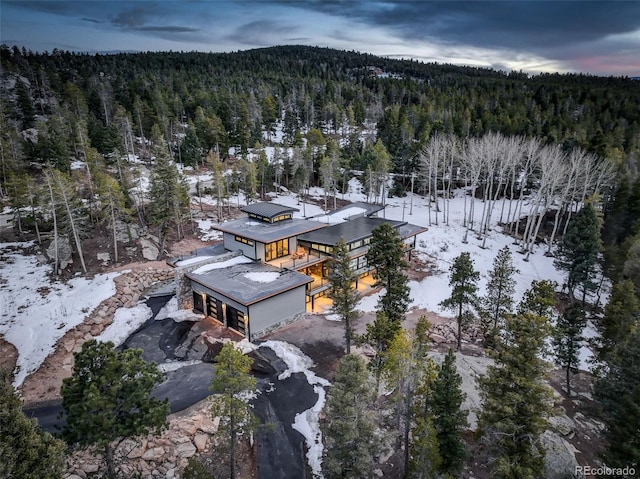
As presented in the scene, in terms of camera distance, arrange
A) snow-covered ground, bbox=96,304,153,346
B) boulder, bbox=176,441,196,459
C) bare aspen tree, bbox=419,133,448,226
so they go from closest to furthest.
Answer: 1. boulder, bbox=176,441,196,459
2. snow-covered ground, bbox=96,304,153,346
3. bare aspen tree, bbox=419,133,448,226

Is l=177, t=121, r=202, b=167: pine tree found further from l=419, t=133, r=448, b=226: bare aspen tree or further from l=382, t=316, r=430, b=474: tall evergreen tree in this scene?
l=382, t=316, r=430, b=474: tall evergreen tree

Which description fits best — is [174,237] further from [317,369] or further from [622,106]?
[622,106]

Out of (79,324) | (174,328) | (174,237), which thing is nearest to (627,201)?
(174,328)

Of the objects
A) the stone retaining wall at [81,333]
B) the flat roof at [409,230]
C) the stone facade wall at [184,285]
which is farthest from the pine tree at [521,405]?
the flat roof at [409,230]

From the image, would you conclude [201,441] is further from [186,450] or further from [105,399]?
[105,399]

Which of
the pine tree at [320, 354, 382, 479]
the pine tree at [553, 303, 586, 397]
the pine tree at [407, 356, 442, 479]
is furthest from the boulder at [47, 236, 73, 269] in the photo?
the pine tree at [553, 303, 586, 397]

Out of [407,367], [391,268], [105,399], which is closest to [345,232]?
[391,268]

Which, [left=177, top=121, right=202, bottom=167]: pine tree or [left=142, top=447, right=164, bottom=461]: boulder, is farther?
[left=177, top=121, right=202, bottom=167]: pine tree
